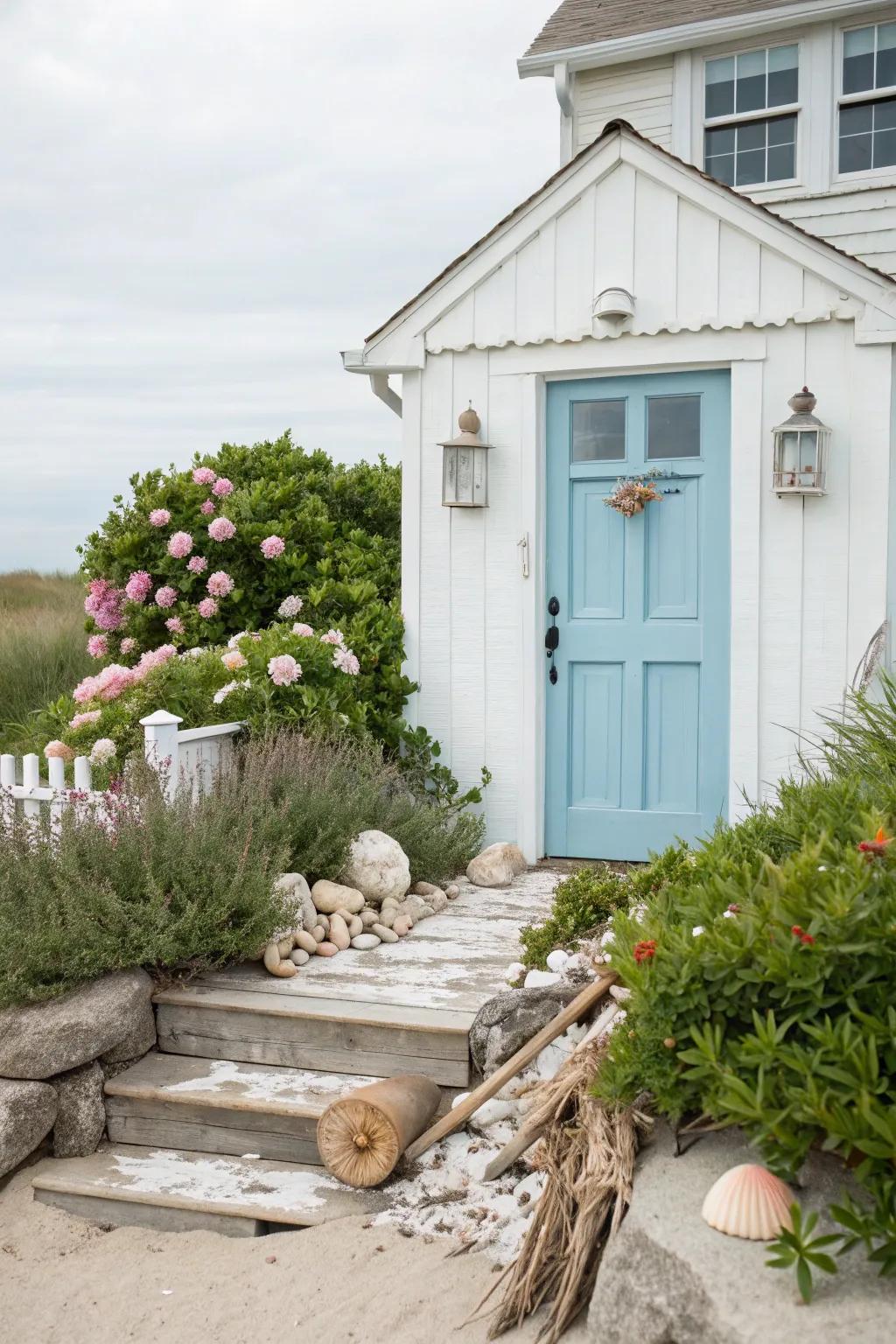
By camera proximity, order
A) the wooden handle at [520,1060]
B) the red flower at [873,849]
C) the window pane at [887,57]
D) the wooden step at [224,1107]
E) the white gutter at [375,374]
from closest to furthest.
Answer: the red flower at [873,849] → the wooden handle at [520,1060] → the wooden step at [224,1107] → the white gutter at [375,374] → the window pane at [887,57]

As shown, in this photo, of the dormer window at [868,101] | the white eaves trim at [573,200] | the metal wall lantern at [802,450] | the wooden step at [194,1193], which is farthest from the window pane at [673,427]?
the wooden step at [194,1193]

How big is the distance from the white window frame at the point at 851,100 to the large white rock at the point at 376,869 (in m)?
5.66

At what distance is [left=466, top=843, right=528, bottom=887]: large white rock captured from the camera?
593 centimetres

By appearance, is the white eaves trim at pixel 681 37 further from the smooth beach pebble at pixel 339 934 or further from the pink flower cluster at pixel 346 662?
the smooth beach pebble at pixel 339 934

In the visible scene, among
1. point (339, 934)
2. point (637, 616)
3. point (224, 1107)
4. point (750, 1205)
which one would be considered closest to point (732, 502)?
point (637, 616)

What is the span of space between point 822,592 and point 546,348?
1962 mm

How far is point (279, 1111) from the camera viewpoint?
3.64 meters

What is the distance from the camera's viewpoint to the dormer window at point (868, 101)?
7750mm

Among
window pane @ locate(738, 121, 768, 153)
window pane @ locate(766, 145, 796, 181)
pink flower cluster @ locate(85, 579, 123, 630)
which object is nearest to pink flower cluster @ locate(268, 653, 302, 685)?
pink flower cluster @ locate(85, 579, 123, 630)

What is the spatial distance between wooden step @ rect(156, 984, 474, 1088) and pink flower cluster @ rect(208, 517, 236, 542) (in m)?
3.94

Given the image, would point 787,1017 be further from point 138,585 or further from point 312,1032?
point 138,585

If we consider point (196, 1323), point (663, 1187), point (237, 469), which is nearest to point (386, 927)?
A: point (196, 1323)

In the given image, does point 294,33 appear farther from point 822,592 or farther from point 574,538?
point 822,592

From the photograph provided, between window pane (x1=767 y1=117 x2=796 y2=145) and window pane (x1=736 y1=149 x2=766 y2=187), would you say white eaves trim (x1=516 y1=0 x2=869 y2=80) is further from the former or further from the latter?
window pane (x1=736 y1=149 x2=766 y2=187)
